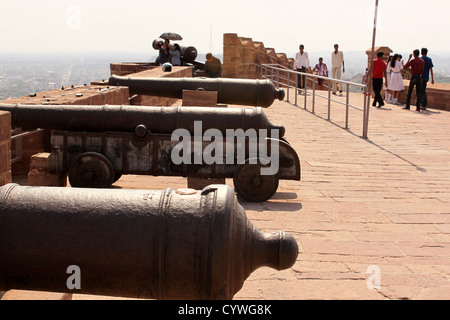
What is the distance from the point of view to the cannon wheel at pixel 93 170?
19.5ft

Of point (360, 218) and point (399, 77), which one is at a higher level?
point (399, 77)

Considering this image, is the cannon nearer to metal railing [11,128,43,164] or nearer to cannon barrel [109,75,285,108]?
metal railing [11,128,43,164]

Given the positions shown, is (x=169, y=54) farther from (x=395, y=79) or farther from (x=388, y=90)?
(x=395, y=79)

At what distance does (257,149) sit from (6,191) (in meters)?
3.78

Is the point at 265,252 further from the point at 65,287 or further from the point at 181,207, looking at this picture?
the point at 65,287

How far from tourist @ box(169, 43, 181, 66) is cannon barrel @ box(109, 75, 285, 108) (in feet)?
28.8

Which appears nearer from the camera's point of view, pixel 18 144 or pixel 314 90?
pixel 18 144

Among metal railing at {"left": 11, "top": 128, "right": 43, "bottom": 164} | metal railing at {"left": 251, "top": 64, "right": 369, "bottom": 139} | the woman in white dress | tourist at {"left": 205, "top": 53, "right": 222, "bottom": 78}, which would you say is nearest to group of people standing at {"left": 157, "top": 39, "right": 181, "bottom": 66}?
tourist at {"left": 205, "top": 53, "right": 222, "bottom": 78}

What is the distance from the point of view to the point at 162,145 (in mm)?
6043

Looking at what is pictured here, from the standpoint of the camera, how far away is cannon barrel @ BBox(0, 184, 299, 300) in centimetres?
232

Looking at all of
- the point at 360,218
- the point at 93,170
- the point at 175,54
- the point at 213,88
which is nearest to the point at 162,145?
the point at 93,170

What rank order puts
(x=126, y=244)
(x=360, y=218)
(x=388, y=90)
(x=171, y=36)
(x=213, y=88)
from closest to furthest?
(x=126, y=244)
(x=360, y=218)
(x=213, y=88)
(x=388, y=90)
(x=171, y=36)

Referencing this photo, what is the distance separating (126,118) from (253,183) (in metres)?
1.41

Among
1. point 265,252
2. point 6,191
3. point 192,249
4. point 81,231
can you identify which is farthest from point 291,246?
point 6,191
